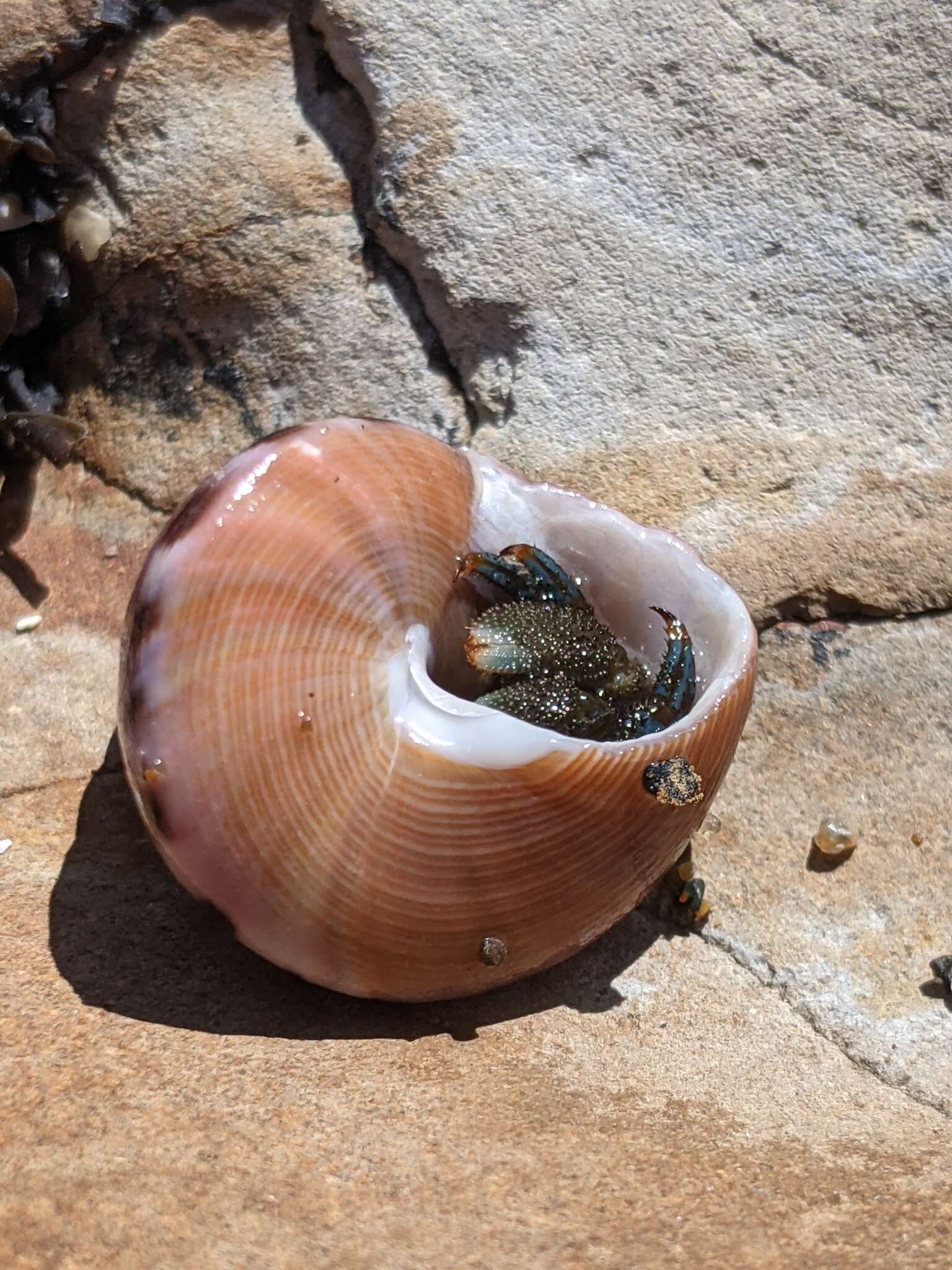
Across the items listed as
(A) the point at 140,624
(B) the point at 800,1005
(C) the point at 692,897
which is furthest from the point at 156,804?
(B) the point at 800,1005

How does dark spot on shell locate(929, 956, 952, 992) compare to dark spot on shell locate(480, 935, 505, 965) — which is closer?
Answer: dark spot on shell locate(480, 935, 505, 965)

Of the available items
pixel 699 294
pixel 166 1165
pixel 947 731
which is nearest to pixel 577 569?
pixel 699 294

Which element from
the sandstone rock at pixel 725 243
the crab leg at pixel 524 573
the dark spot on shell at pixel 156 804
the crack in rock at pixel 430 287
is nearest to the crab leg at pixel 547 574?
the crab leg at pixel 524 573

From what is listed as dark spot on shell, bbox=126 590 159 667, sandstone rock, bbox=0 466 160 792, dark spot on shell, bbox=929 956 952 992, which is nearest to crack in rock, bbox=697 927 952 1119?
dark spot on shell, bbox=929 956 952 992

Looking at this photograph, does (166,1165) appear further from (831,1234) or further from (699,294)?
(699,294)

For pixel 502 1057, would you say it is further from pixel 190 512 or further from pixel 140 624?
pixel 190 512

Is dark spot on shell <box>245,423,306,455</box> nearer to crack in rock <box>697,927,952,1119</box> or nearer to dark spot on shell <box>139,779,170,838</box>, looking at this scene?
dark spot on shell <box>139,779,170,838</box>

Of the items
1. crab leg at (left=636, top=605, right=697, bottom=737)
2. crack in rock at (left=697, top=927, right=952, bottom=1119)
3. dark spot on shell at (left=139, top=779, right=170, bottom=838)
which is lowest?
crack in rock at (left=697, top=927, right=952, bottom=1119)

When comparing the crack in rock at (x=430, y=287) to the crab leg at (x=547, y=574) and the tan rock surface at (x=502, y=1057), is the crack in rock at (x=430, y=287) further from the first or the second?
the tan rock surface at (x=502, y=1057)
